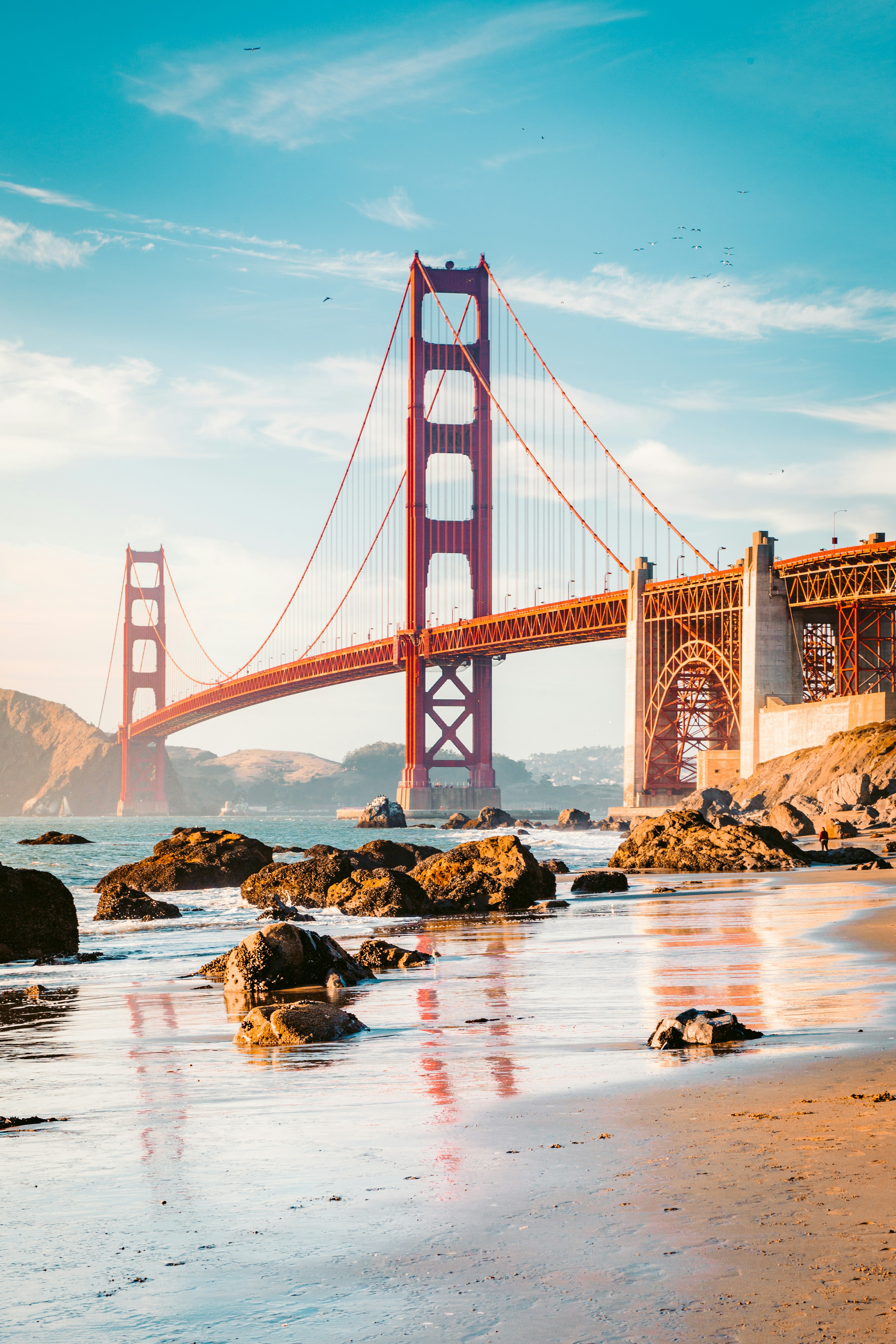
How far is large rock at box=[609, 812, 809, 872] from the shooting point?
83.2 feet

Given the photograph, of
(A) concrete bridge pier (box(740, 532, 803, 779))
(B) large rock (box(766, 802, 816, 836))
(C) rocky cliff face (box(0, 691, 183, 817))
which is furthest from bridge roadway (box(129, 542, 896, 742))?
(C) rocky cliff face (box(0, 691, 183, 817))

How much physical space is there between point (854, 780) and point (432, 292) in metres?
55.9

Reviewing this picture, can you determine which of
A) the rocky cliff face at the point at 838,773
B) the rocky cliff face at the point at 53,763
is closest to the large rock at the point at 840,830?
the rocky cliff face at the point at 838,773

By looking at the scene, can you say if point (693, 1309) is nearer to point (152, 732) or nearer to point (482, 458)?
point (482, 458)

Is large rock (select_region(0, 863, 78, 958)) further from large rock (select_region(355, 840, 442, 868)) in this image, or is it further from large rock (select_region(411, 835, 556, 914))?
large rock (select_region(355, 840, 442, 868))

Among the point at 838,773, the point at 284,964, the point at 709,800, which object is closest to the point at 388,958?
the point at 284,964

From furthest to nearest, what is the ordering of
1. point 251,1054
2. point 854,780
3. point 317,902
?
point 854,780 → point 317,902 → point 251,1054

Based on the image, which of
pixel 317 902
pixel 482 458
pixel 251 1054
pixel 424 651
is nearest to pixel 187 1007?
pixel 251 1054

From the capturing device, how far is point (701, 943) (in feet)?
40.1

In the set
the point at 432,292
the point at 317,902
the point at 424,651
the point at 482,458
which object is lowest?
the point at 317,902

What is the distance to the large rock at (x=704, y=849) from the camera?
25.4 metres

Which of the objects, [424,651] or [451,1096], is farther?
[424,651]

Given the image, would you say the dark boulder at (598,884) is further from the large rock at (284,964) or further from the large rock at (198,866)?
the large rock at (284,964)

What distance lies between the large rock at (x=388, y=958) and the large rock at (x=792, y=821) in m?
26.0
